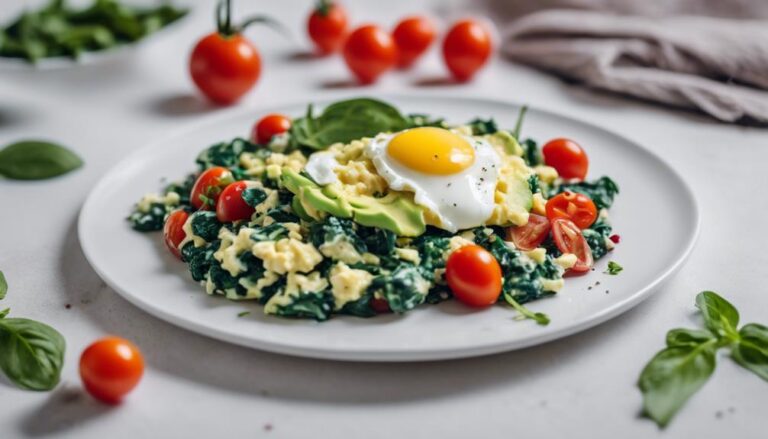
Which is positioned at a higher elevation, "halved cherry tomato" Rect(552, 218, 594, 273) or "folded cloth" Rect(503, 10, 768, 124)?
"folded cloth" Rect(503, 10, 768, 124)

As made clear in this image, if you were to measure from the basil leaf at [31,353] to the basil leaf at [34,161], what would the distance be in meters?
1.65

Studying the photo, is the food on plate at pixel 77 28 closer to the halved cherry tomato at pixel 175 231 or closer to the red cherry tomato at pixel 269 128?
the red cherry tomato at pixel 269 128

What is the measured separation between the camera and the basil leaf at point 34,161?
4895 mm

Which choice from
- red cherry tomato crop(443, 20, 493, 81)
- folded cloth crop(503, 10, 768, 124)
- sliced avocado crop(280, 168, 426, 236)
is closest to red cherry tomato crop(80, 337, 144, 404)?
sliced avocado crop(280, 168, 426, 236)

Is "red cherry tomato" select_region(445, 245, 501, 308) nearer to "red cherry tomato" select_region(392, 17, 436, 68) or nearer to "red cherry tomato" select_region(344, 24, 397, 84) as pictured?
"red cherry tomato" select_region(344, 24, 397, 84)

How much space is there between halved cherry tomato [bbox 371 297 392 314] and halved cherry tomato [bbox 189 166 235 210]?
3.29ft

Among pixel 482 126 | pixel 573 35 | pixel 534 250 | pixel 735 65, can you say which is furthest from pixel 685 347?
pixel 573 35

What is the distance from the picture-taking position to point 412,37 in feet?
20.2

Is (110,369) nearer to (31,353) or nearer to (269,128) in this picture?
(31,353)

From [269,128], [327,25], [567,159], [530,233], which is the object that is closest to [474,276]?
[530,233]

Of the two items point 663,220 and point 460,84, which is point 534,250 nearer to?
point 663,220

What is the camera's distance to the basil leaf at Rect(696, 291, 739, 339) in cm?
344

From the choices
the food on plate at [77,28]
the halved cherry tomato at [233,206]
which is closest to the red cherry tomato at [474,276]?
the halved cherry tomato at [233,206]

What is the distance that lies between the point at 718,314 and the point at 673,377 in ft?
1.48
